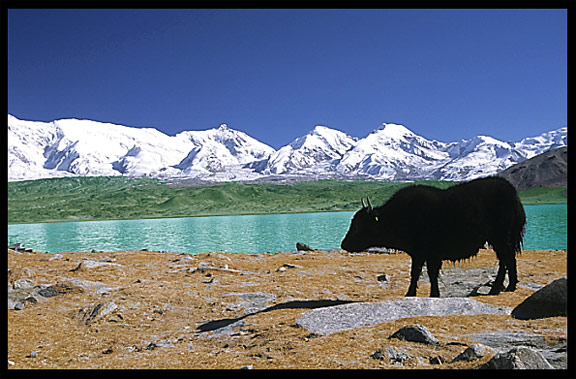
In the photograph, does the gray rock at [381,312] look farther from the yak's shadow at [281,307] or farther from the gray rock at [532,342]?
the yak's shadow at [281,307]

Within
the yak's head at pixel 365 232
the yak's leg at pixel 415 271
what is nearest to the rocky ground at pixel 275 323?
the yak's leg at pixel 415 271

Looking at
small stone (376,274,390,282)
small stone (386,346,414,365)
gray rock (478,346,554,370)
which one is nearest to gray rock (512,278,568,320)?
gray rock (478,346,554,370)

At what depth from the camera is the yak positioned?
9.41m

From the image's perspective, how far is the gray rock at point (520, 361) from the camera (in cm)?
398

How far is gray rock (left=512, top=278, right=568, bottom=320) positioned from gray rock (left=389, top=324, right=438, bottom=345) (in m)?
1.73

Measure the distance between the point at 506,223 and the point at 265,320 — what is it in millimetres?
6128

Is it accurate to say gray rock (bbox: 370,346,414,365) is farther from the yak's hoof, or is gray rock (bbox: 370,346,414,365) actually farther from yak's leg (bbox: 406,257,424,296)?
the yak's hoof

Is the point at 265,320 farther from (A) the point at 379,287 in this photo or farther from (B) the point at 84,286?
(B) the point at 84,286

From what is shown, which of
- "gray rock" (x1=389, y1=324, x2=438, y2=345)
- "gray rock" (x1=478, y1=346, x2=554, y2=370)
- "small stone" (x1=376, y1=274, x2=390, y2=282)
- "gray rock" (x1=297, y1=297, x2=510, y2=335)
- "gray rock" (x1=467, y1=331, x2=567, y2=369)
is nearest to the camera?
"gray rock" (x1=478, y1=346, x2=554, y2=370)

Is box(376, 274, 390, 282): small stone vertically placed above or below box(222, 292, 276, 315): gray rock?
below
